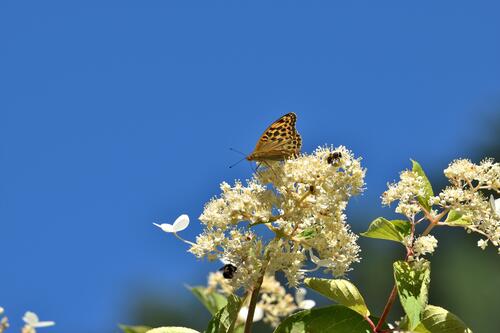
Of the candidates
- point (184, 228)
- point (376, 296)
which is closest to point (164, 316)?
point (376, 296)

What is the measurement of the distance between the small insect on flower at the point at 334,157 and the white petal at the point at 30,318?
51.5 inches

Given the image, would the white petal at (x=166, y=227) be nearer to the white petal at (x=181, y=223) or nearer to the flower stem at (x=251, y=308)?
the white petal at (x=181, y=223)

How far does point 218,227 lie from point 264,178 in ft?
0.91

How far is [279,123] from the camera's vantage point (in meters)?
3.16

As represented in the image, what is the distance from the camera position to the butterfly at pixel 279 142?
298 centimetres

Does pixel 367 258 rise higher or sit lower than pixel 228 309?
higher

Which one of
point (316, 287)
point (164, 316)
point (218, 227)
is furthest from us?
point (164, 316)

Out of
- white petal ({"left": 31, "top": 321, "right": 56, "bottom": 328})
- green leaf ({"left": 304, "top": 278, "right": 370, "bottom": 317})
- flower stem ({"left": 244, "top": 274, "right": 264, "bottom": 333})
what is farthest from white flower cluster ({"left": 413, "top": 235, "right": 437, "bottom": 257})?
white petal ({"left": 31, "top": 321, "right": 56, "bottom": 328})

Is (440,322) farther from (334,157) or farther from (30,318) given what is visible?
(30,318)

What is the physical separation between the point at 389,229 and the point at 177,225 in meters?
0.90

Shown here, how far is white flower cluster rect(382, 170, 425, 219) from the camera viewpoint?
288 cm

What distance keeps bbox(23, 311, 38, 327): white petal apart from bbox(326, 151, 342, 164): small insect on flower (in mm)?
1308

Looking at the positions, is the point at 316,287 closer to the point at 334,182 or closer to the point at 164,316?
the point at 334,182

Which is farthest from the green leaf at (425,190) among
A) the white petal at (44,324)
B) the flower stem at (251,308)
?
the white petal at (44,324)
